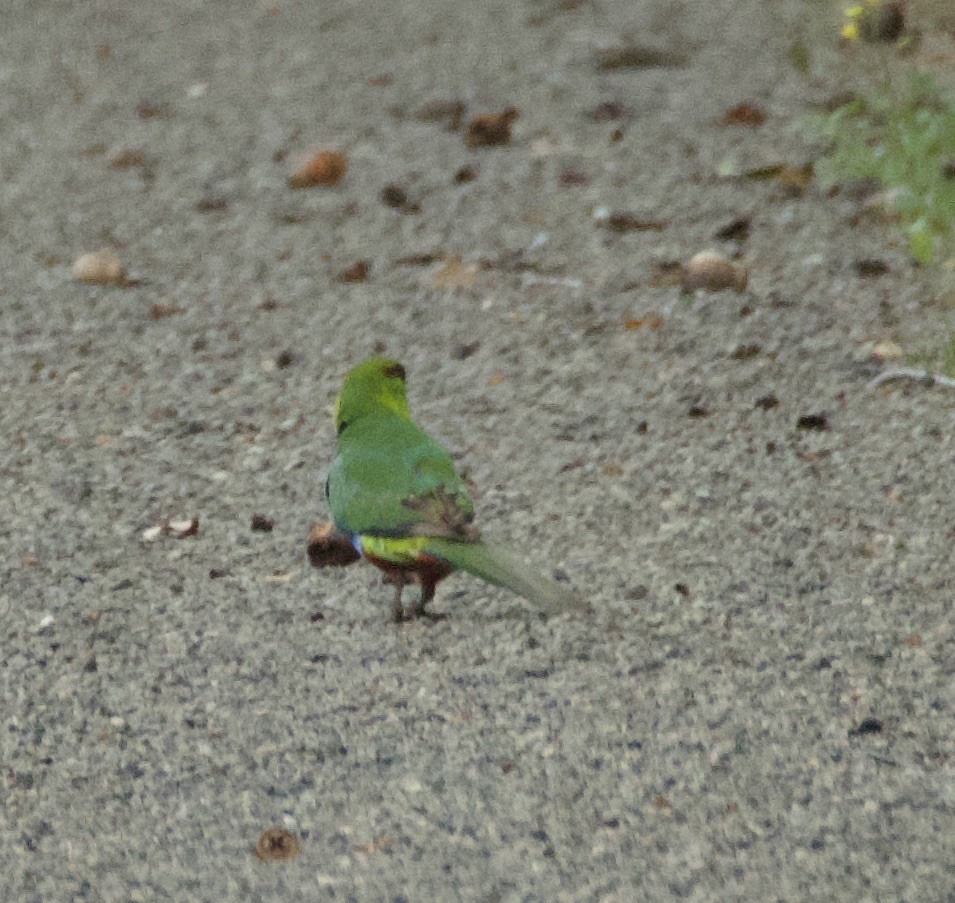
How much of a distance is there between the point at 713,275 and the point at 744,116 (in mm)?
1399

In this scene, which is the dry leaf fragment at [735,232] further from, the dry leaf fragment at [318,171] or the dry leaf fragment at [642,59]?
the dry leaf fragment at [642,59]

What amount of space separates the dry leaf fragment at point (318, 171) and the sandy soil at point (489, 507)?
7 cm

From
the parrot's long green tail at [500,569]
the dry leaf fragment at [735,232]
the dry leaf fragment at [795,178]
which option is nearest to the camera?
the parrot's long green tail at [500,569]

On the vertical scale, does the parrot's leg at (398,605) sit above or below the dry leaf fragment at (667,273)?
above

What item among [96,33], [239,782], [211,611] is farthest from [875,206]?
[96,33]

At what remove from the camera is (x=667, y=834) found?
239cm

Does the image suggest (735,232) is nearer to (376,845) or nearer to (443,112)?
(443,112)

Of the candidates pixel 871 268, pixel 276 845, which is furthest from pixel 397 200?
pixel 276 845

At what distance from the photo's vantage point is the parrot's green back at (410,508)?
9.02 feet

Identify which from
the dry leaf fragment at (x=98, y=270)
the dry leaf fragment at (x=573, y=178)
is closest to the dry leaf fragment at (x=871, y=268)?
the dry leaf fragment at (x=573, y=178)

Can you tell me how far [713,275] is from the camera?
432cm

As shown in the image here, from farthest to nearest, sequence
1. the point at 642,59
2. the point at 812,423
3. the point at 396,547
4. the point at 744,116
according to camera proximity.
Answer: the point at 642,59 → the point at 744,116 → the point at 812,423 → the point at 396,547

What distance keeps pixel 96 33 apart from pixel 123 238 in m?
2.76

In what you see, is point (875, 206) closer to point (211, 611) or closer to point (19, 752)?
point (211, 611)
